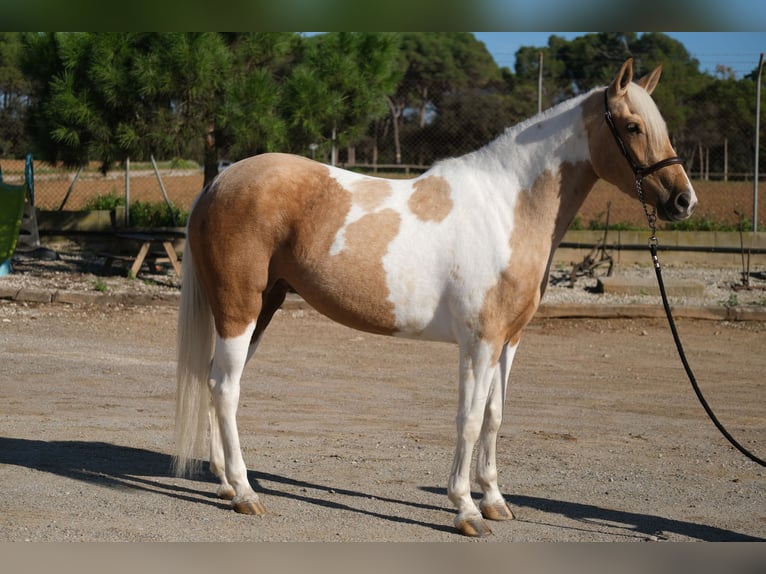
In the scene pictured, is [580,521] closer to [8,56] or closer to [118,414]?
[118,414]

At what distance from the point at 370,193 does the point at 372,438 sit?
193 centimetres

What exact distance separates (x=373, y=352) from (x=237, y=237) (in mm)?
4250

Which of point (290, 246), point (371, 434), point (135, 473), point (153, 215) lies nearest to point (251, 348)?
point (290, 246)

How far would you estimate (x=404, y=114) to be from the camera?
15.1 m

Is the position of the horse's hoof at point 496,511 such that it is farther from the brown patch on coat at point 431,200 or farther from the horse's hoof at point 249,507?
the brown patch on coat at point 431,200

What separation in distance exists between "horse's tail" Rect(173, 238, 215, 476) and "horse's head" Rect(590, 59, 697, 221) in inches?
83.2

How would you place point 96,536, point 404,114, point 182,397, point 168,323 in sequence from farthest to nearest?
point 404,114 < point 168,323 < point 182,397 < point 96,536

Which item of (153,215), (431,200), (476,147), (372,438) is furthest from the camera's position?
(476,147)

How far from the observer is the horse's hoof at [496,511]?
4117 mm

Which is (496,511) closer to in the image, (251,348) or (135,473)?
(251,348)

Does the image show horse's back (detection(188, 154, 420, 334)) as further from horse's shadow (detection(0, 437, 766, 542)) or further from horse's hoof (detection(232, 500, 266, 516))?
horse's shadow (detection(0, 437, 766, 542))

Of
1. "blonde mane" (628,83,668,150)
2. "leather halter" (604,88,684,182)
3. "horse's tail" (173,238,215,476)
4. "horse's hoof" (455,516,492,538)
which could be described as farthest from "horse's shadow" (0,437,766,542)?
"blonde mane" (628,83,668,150)

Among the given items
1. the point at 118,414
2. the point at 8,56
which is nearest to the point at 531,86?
the point at 8,56

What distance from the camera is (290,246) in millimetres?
4047
